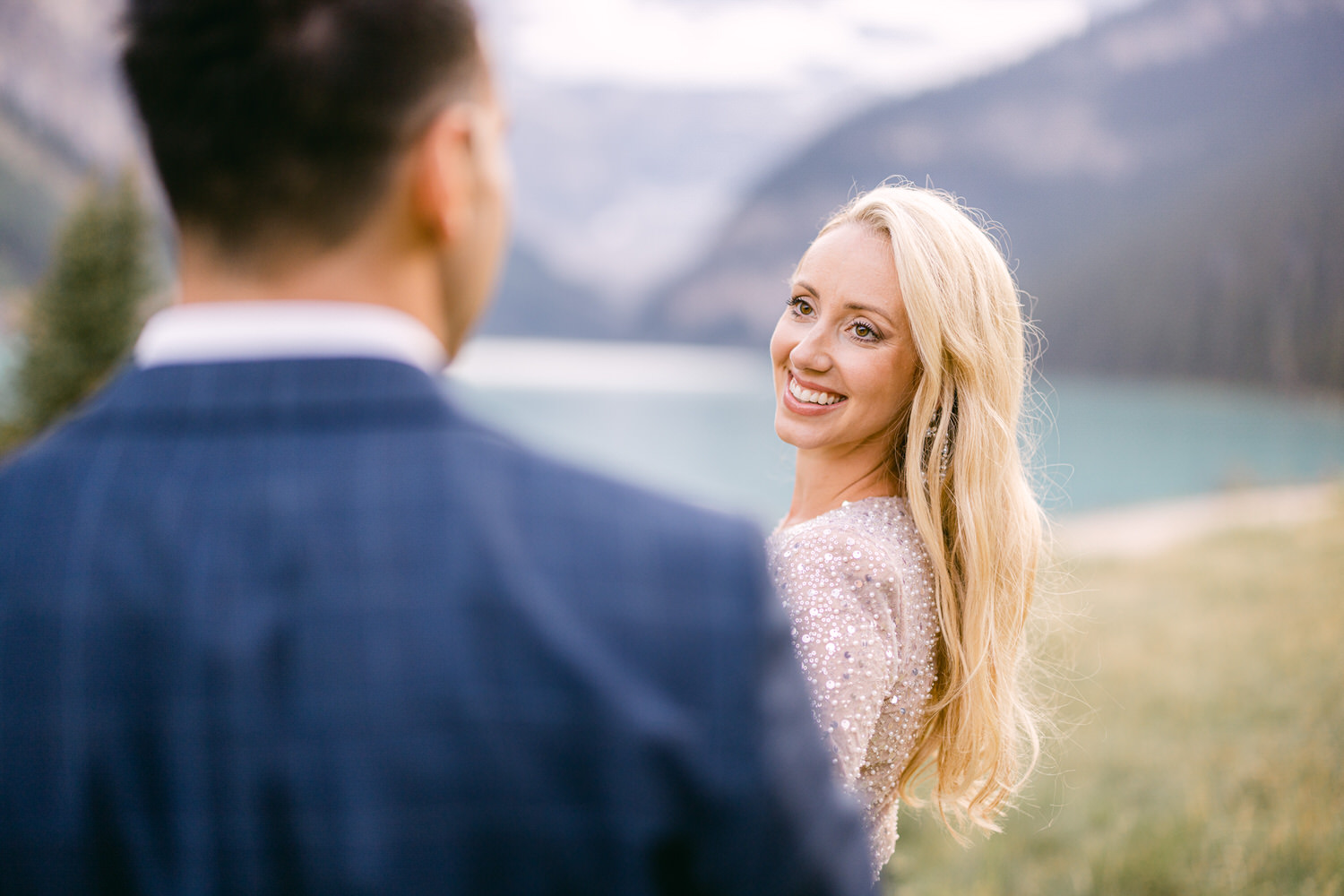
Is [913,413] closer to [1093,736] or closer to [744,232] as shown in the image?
[1093,736]

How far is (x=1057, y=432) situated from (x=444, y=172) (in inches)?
623

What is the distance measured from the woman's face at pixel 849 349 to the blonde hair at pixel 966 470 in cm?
5

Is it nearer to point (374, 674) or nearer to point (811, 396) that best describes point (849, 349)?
point (811, 396)

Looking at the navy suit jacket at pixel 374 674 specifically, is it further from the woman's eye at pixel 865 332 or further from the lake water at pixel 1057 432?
the woman's eye at pixel 865 332

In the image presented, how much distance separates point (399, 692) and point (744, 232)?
164466 millimetres

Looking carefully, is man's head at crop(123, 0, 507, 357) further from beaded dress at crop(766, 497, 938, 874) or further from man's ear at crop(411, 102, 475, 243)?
beaded dress at crop(766, 497, 938, 874)

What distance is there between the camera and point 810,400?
91.7 inches

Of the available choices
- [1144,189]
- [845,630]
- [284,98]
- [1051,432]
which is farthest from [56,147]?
[284,98]

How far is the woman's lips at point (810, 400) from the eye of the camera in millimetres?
2299

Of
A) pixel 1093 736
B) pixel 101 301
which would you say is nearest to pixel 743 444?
pixel 101 301

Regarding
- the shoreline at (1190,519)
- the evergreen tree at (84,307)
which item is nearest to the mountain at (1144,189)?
the shoreline at (1190,519)

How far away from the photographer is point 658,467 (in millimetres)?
57781

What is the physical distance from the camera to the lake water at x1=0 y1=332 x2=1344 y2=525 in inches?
1526

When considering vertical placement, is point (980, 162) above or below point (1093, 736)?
above
